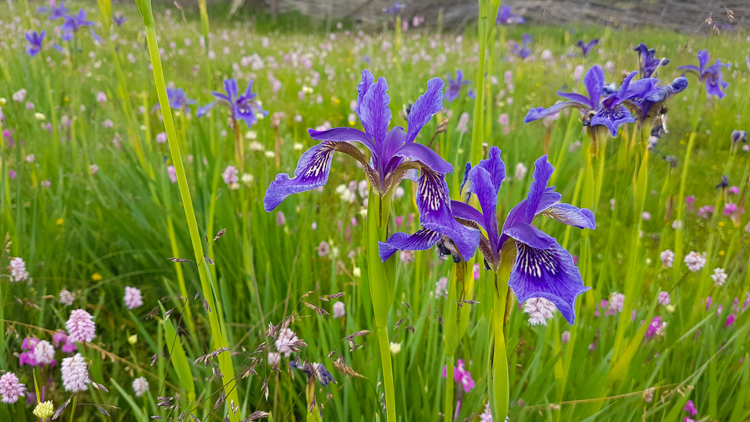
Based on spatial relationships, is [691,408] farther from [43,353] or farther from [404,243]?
[43,353]

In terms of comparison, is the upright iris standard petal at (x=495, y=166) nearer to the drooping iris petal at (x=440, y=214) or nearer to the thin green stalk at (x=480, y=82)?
the drooping iris petal at (x=440, y=214)

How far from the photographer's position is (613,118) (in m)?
1.37

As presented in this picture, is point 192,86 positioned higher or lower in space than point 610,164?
higher

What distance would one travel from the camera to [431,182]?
0.84 metres

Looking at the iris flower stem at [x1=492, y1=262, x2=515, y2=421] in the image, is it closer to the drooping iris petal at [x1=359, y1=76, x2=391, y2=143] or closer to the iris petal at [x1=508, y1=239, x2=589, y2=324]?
the iris petal at [x1=508, y1=239, x2=589, y2=324]

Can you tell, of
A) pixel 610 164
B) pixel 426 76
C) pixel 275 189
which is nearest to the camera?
pixel 275 189

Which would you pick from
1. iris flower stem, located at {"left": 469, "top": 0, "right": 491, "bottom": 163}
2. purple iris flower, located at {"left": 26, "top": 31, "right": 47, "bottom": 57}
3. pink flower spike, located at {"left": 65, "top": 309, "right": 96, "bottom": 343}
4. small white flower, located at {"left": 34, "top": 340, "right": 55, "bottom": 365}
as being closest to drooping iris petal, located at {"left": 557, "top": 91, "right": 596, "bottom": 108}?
iris flower stem, located at {"left": 469, "top": 0, "right": 491, "bottom": 163}

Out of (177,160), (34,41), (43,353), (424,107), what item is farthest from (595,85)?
(34,41)

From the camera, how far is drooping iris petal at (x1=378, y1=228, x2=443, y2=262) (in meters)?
0.78

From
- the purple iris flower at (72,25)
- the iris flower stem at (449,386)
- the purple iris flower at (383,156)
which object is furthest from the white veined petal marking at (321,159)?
the purple iris flower at (72,25)

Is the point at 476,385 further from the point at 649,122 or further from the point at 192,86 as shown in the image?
the point at 192,86

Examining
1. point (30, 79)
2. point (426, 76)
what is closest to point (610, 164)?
point (426, 76)

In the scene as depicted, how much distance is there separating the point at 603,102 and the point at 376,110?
3.19 feet

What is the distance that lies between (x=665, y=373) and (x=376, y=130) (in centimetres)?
157
